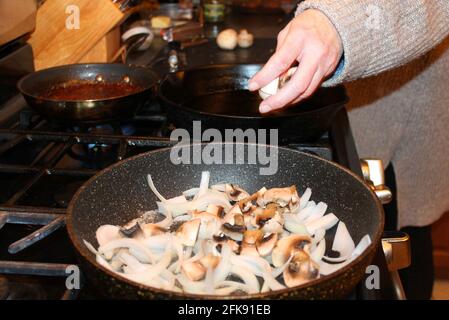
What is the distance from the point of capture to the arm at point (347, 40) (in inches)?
33.0

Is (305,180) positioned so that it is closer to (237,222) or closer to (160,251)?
(237,222)

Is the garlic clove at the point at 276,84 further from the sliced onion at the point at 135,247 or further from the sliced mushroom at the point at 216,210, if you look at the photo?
the sliced onion at the point at 135,247

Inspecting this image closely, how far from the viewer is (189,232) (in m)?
0.71

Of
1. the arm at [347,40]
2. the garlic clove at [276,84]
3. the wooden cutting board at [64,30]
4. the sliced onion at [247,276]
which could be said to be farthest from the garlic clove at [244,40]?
the sliced onion at [247,276]

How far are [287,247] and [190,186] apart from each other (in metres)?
0.24

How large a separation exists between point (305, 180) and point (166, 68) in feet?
3.22

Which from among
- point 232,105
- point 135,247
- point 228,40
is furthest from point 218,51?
point 135,247

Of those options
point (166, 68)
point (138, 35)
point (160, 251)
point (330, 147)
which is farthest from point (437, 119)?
point (160, 251)

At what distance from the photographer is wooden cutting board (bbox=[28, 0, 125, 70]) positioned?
4.52 ft

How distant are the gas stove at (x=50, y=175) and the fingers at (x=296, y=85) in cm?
14

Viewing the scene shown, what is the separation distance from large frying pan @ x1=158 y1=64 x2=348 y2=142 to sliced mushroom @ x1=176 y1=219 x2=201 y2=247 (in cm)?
26

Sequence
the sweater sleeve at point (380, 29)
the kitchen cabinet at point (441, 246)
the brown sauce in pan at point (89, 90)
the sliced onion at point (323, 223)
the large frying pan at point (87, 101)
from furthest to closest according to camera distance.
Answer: the kitchen cabinet at point (441, 246)
the brown sauce in pan at point (89, 90)
the large frying pan at point (87, 101)
the sweater sleeve at point (380, 29)
the sliced onion at point (323, 223)

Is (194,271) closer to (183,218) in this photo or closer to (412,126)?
(183,218)

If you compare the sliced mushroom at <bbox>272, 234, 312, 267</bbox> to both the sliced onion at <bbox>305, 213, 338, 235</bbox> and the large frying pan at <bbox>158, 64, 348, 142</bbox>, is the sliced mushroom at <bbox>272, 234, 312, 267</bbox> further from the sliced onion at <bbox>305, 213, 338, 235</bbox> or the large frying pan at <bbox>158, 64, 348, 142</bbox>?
the large frying pan at <bbox>158, 64, 348, 142</bbox>
